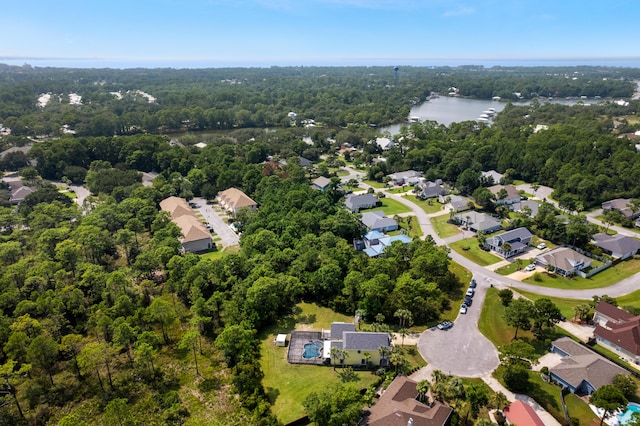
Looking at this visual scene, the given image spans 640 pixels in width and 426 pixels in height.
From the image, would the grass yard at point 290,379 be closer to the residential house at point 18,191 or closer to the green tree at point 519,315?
the green tree at point 519,315

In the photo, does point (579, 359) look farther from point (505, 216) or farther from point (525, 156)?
point (525, 156)

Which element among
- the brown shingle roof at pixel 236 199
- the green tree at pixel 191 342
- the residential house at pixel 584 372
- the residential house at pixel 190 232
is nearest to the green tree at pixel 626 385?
the residential house at pixel 584 372

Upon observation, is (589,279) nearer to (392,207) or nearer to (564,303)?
(564,303)

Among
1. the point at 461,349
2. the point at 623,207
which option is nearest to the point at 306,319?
the point at 461,349

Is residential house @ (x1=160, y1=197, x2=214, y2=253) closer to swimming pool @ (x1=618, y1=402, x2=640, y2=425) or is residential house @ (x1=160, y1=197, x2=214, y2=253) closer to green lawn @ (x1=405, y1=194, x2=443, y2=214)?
green lawn @ (x1=405, y1=194, x2=443, y2=214)

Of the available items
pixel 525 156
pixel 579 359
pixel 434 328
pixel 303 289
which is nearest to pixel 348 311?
pixel 303 289

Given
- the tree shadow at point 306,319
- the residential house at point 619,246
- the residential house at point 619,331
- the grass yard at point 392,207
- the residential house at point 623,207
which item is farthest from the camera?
the grass yard at point 392,207
